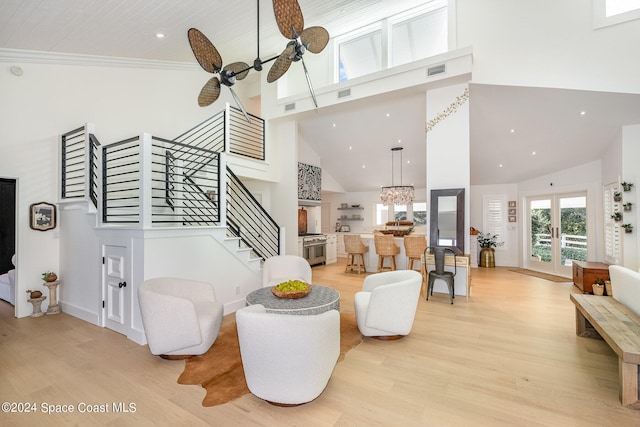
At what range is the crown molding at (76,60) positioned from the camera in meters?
4.29

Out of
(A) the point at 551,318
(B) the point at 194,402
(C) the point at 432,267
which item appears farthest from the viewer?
(C) the point at 432,267

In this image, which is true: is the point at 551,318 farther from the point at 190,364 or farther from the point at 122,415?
the point at 122,415

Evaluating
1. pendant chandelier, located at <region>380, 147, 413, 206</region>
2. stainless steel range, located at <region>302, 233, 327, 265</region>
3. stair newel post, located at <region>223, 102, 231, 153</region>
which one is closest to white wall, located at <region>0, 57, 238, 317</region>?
stair newel post, located at <region>223, 102, 231, 153</region>

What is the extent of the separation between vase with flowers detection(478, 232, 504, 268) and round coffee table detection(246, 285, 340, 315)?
6896mm

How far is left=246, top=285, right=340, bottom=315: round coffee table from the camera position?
3039mm

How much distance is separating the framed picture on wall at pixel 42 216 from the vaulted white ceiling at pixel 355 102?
2.30 metres

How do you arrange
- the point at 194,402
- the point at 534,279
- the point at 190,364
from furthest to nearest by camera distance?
1. the point at 534,279
2. the point at 190,364
3. the point at 194,402

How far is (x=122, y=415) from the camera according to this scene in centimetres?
215

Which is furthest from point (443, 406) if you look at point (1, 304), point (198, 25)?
point (1, 304)

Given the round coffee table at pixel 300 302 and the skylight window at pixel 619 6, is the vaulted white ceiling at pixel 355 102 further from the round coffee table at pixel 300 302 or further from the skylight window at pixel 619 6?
the round coffee table at pixel 300 302

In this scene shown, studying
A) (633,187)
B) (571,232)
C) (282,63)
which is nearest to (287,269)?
(282,63)

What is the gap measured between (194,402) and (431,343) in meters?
2.51

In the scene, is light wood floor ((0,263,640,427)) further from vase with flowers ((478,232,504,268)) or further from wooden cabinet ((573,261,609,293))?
vase with flowers ((478,232,504,268))

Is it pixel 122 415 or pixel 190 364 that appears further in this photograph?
pixel 190 364
